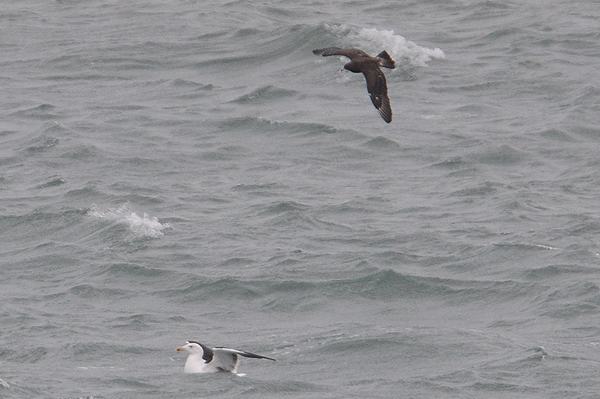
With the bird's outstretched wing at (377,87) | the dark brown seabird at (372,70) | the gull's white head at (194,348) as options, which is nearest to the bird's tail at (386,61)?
the dark brown seabird at (372,70)

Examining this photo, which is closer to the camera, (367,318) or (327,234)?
(367,318)

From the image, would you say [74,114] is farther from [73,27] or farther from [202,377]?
[202,377]

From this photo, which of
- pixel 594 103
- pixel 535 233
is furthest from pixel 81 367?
pixel 594 103

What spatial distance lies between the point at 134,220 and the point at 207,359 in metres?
7.01

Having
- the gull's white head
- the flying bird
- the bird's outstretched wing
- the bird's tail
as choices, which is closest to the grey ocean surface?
the flying bird

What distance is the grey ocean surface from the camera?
1928 centimetres

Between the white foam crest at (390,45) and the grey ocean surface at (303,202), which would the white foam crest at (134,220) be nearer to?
the grey ocean surface at (303,202)

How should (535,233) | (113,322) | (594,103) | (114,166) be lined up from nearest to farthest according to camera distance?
(113,322), (535,233), (114,166), (594,103)

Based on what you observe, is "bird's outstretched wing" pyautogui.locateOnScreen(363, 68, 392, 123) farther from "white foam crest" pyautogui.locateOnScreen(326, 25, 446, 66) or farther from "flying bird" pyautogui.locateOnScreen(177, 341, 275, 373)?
"white foam crest" pyautogui.locateOnScreen(326, 25, 446, 66)

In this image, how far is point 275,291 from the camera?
22141 millimetres

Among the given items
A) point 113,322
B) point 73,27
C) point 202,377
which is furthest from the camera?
point 73,27

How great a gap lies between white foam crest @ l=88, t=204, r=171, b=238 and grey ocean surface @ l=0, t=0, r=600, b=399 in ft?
0.17

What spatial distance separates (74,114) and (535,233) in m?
11.7

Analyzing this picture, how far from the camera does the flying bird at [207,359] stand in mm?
18422
